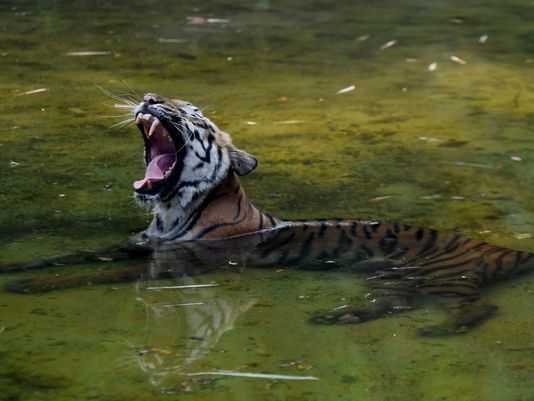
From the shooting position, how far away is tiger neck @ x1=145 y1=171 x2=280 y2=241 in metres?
4.79

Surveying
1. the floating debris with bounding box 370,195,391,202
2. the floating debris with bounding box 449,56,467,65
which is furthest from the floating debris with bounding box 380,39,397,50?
the floating debris with bounding box 370,195,391,202

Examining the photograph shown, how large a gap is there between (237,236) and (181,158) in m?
0.36

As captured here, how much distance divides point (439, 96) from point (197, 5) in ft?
11.5

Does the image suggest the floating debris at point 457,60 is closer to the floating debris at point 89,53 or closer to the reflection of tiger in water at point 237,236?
the floating debris at point 89,53

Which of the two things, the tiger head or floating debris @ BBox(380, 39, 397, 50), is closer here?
the tiger head

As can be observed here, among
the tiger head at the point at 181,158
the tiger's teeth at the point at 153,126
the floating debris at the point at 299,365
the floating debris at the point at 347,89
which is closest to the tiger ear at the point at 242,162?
the tiger head at the point at 181,158

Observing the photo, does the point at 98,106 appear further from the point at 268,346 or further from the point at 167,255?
the point at 268,346

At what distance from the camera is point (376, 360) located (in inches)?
138

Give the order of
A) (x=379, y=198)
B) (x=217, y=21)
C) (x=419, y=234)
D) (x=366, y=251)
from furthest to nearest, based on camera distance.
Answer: (x=217, y=21) → (x=379, y=198) → (x=419, y=234) → (x=366, y=251)

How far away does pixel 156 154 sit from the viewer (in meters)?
4.82

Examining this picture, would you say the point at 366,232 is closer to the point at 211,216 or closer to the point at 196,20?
the point at 211,216

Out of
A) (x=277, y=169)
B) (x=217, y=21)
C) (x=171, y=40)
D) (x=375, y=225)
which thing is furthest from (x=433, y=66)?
(x=375, y=225)

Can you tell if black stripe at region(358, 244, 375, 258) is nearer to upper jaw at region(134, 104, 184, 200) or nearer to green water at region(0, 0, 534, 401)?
green water at region(0, 0, 534, 401)

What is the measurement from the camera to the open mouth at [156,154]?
4660 mm
